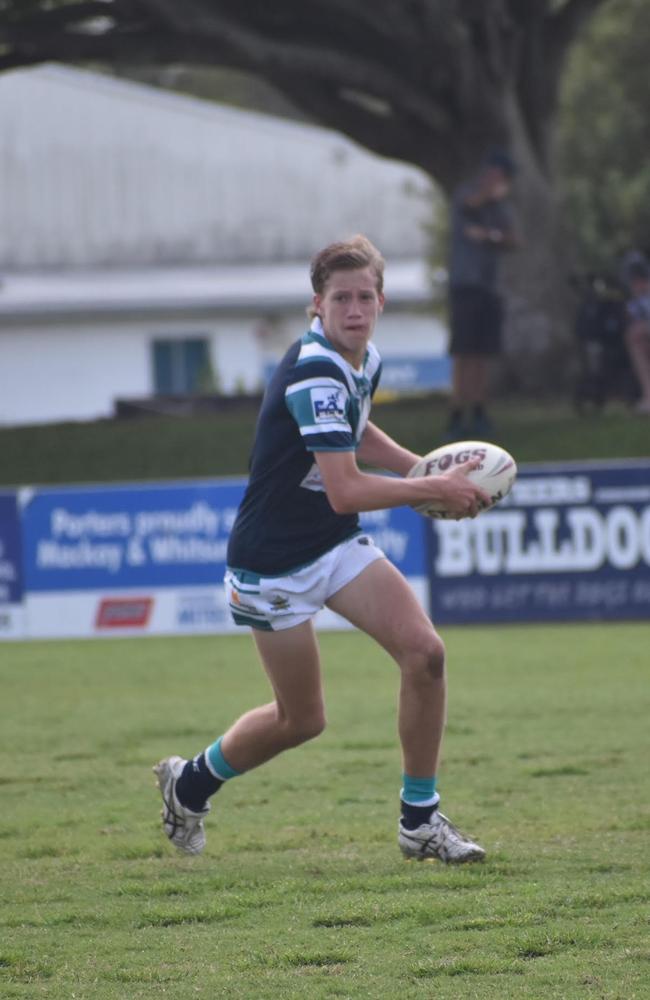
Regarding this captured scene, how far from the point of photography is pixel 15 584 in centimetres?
1681

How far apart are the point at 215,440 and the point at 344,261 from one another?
14700mm

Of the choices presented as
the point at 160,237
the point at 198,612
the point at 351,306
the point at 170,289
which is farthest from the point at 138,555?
the point at 160,237

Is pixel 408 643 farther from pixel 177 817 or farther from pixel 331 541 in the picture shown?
pixel 177 817

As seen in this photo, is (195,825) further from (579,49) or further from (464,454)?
(579,49)

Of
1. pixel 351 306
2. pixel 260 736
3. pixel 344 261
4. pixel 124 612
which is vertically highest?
pixel 344 261

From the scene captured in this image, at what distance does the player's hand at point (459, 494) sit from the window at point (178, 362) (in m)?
38.7

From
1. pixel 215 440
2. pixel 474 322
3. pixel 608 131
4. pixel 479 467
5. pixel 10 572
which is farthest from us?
pixel 608 131

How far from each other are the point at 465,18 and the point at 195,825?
16.0 metres

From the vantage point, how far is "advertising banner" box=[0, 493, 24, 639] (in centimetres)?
1667

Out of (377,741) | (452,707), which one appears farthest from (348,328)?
(452,707)

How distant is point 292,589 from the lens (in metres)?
Answer: 5.91

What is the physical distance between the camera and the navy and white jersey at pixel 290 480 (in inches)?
230

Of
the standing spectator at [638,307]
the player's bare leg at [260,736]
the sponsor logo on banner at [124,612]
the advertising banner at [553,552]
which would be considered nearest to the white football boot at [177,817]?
the player's bare leg at [260,736]

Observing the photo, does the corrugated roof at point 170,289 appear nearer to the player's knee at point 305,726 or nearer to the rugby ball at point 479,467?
the rugby ball at point 479,467
